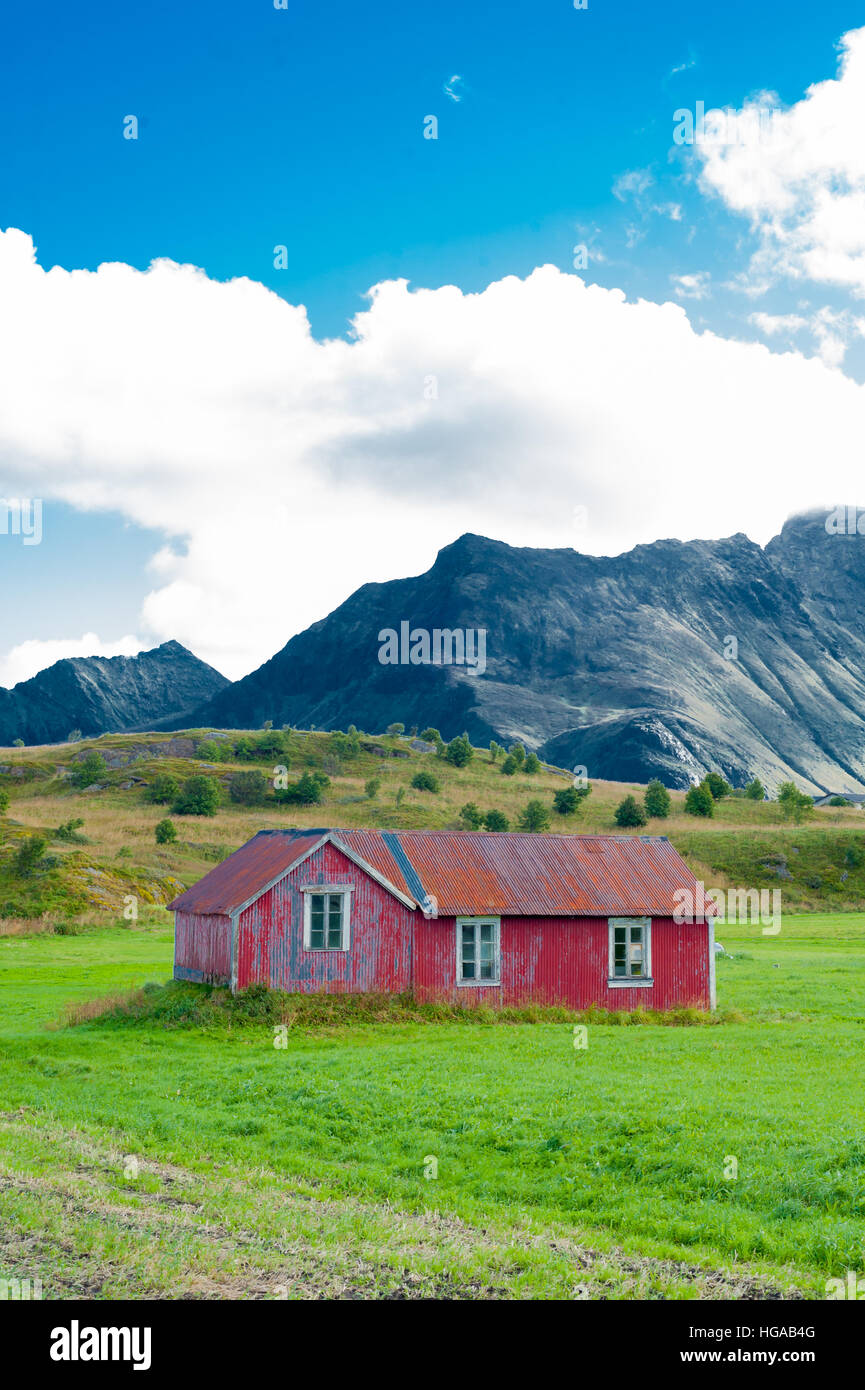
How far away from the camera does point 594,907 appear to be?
32219 millimetres

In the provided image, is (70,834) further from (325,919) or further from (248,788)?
(325,919)

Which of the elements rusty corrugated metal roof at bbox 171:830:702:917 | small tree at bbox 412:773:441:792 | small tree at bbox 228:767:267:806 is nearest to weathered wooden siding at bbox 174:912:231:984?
rusty corrugated metal roof at bbox 171:830:702:917

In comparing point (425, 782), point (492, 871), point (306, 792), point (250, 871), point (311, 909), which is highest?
point (425, 782)

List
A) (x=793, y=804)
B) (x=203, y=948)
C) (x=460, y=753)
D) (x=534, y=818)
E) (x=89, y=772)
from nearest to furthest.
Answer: (x=203, y=948)
(x=534, y=818)
(x=793, y=804)
(x=89, y=772)
(x=460, y=753)

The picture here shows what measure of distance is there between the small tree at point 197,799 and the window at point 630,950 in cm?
5787

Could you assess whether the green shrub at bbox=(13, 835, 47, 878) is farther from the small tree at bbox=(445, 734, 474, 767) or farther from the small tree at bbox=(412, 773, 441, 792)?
the small tree at bbox=(445, 734, 474, 767)

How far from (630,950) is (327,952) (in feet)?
29.8

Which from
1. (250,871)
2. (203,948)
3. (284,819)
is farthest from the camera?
(284,819)

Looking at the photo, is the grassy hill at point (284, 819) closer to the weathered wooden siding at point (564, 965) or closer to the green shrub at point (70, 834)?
the green shrub at point (70, 834)

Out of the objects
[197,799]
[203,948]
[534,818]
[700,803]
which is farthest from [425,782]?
[203,948]

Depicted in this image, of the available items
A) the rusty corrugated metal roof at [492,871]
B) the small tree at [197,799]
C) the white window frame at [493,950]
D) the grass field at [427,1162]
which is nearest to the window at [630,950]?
the rusty corrugated metal roof at [492,871]

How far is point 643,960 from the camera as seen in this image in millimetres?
32500
